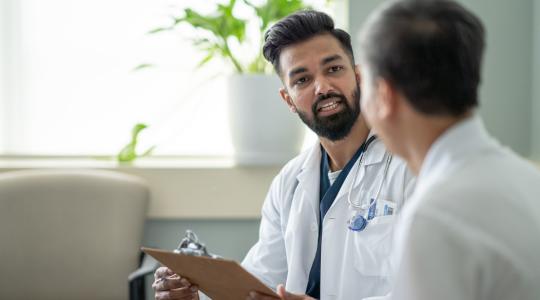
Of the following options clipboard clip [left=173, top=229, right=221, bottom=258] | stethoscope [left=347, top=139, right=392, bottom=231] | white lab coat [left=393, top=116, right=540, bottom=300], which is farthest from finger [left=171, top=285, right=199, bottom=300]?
white lab coat [left=393, top=116, right=540, bottom=300]

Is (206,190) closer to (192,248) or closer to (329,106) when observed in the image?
(329,106)

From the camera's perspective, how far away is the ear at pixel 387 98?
1.08 m

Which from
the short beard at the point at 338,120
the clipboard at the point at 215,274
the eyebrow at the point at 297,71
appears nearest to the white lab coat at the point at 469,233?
the clipboard at the point at 215,274

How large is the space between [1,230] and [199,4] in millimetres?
1154

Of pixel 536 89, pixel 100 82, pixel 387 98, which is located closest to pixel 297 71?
pixel 387 98

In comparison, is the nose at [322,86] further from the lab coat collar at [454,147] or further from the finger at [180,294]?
the lab coat collar at [454,147]

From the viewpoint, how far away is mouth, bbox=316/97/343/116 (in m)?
1.94

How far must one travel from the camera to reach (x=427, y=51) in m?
1.04

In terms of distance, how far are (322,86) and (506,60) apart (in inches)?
38.9

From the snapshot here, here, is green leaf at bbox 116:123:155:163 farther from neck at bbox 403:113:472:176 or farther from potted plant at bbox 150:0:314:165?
neck at bbox 403:113:472:176

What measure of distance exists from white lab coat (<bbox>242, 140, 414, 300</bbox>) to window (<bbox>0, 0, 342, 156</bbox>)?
84 centimetres

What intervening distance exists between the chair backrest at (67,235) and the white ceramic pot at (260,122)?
42cm

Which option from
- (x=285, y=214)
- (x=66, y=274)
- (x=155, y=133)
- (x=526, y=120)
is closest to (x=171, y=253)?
(x=285, y=214)

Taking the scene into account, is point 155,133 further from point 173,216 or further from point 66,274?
point 66,274
